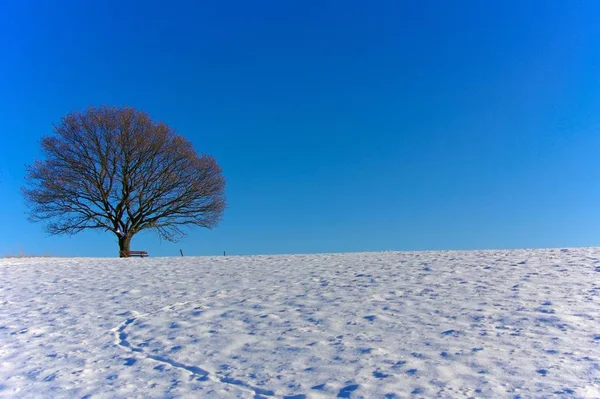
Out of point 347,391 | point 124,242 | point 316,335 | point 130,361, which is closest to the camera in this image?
point 347,391

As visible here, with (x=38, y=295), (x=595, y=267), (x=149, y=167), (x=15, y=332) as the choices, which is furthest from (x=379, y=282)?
(x=149, y=167)

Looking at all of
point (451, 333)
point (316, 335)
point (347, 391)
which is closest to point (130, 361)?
point (316, 335)

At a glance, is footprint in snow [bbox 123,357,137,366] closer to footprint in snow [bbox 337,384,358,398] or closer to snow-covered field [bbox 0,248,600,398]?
snow-covered field [bbox 0,248,600,398]

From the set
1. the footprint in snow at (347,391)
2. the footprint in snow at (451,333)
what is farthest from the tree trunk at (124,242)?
the footprint in snow at (347,391)

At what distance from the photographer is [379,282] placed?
9.85 metres

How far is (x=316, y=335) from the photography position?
6297 millimetres

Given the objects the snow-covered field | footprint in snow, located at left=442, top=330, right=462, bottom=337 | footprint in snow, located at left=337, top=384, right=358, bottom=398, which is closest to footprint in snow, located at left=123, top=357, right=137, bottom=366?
the snow-covered field

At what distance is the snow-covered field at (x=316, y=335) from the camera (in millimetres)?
4738

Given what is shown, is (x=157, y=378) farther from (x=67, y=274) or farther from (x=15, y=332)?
(x=67, y=274)

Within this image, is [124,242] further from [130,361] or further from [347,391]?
[347,391]

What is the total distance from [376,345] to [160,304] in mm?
4911

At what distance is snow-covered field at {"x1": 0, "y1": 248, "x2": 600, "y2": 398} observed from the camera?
474cm

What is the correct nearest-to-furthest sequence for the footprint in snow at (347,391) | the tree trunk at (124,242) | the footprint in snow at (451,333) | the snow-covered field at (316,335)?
the footprint in snow at (347,391) → the snow-covered field at (316,335) → the footprint in snow at (451,333) → the tree trunk at (124,242)

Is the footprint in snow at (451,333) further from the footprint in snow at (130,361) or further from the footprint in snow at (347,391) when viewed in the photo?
the footprint in snow at (130,361)
